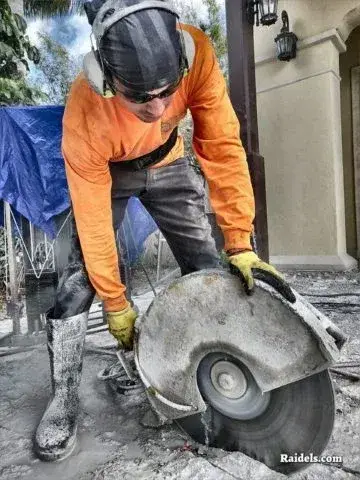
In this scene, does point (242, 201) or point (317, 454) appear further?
point (242, 201)

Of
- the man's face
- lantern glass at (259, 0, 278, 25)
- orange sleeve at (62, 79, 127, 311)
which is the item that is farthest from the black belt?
lantern glass at (259, 0, 278, 25)

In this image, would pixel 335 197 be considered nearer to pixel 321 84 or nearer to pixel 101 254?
pixel 321 84

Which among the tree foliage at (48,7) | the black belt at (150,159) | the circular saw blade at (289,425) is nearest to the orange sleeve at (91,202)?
the black belt at (150,159)

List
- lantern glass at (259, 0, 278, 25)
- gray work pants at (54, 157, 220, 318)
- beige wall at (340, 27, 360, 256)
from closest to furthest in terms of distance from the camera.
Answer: gray work pants at (54, 157, 220, 318), lantern glass at (259, 0, 278, 25), beige wall at (340, 27, 360, 256)

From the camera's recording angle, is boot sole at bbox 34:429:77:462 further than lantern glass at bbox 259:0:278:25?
No

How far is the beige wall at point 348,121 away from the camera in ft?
22.6

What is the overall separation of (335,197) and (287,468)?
17.0 ft

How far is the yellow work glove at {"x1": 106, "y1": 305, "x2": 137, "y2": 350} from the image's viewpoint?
6.03ft

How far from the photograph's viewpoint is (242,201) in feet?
6.04

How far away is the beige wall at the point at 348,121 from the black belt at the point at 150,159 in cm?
579

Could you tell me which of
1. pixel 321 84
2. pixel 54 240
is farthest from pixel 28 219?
pixel 321 84

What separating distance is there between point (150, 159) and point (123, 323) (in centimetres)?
87

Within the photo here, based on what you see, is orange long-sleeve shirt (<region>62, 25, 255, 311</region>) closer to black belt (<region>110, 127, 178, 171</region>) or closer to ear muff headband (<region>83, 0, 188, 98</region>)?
black belt (<region>110, 127, 178, 171</region>)

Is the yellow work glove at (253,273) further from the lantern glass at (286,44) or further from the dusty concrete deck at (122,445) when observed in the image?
the lantern glass at (286,44)
